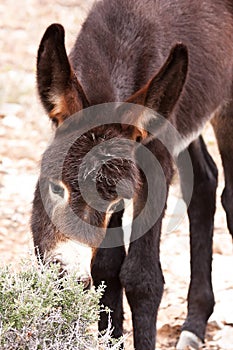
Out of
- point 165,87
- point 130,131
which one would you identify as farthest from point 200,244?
point 165,87

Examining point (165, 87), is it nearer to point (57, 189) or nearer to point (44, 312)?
point (57, 189)

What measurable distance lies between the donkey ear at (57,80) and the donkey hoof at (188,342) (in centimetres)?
214

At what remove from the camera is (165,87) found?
443cm

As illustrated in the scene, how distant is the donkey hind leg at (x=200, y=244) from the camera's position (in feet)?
20.0

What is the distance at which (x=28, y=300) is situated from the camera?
3.89 metres

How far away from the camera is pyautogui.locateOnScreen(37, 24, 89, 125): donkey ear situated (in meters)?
4.29

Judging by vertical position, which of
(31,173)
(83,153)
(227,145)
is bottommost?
(83,153)

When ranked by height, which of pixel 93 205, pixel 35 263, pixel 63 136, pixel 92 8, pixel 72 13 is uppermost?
pixel 72 13

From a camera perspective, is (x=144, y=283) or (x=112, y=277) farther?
(x=112, y=277)

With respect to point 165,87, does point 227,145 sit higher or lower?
higher

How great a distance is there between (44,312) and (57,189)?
71 centimetres

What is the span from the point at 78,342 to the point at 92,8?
7.18 ft

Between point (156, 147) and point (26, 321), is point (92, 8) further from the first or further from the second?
point (26, 321)

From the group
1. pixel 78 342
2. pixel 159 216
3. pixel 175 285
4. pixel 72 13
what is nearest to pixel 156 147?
pixel 159 216
